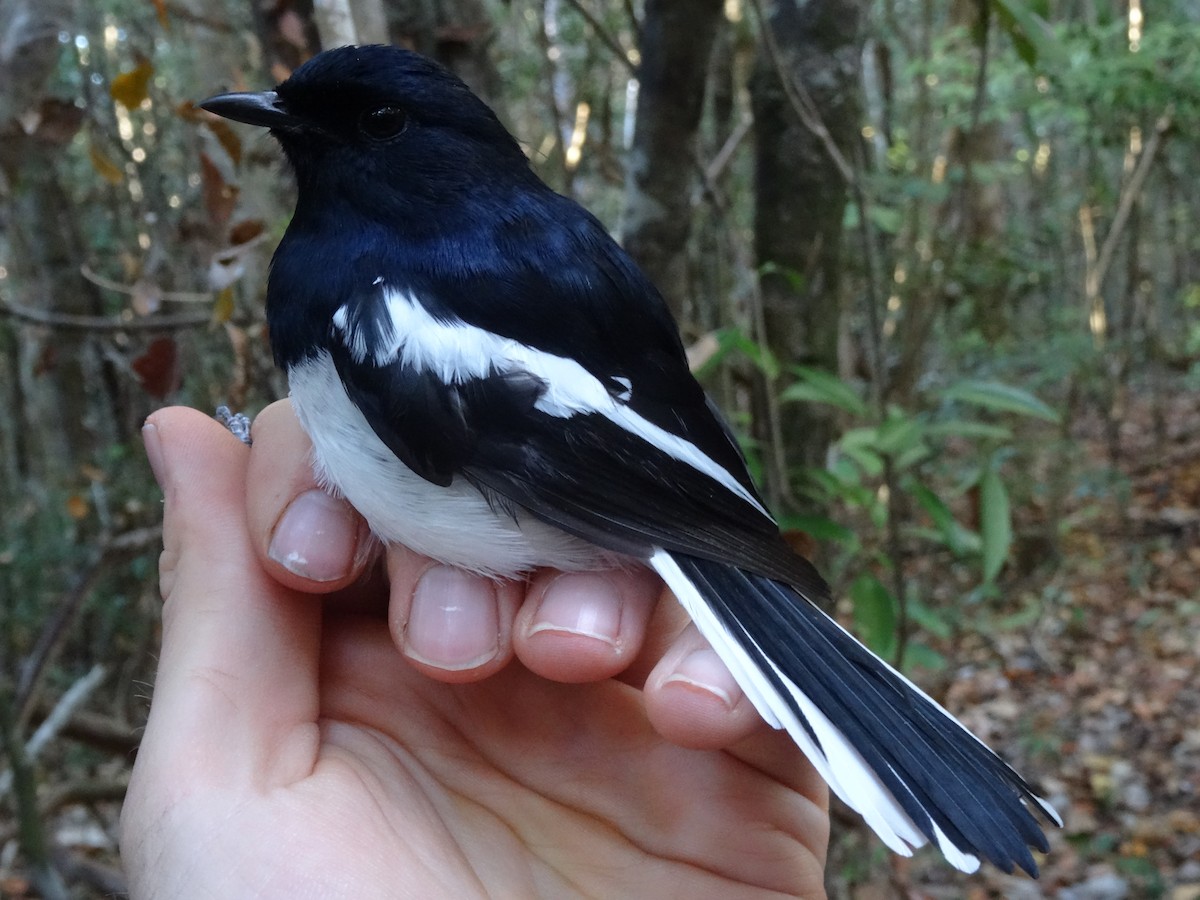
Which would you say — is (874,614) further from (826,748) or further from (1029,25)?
(1029,25)

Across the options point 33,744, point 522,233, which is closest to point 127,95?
point 522,233

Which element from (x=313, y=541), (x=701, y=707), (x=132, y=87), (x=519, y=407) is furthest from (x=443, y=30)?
(x=701, y=707)

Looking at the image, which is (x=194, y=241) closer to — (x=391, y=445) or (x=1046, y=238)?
(x=391, y=445)

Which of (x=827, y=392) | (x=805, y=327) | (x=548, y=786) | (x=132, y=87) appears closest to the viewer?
(x=548, y=786)

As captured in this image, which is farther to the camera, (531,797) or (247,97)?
(247,97)

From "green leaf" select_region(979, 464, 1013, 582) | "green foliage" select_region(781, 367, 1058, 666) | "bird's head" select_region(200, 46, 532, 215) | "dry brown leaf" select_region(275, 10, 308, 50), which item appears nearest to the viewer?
"bird's head" select_region(200, 46, 532, 215)

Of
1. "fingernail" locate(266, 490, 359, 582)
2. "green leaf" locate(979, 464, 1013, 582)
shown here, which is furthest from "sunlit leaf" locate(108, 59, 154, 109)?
"green leaf" locate(979, 464, 1013, 582)

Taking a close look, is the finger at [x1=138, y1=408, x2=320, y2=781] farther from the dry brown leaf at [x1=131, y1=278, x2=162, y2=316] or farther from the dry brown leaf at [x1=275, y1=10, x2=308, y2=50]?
the dry brown leaf at [x1=275, y1=10, x2=308, y2=50]
